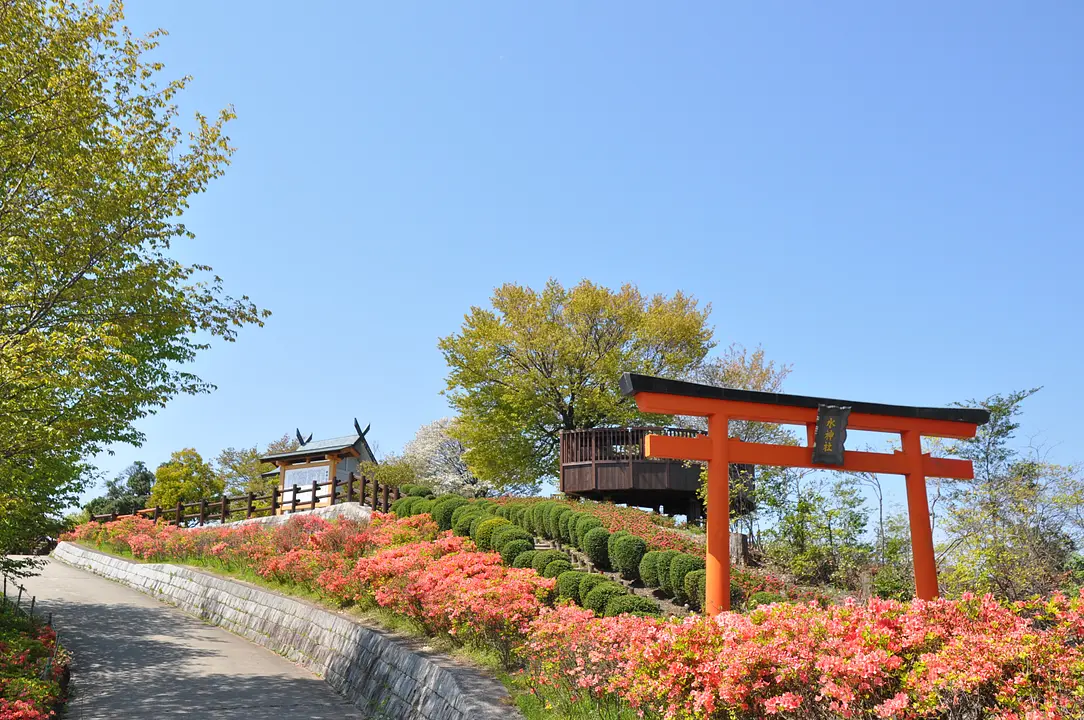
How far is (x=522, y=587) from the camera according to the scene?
9.24 metres

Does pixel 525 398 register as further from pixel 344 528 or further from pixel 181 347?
pixel 181 347

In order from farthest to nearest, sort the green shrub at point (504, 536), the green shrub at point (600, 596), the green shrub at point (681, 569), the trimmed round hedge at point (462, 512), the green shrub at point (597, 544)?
the trimmed round hedge at point (462, 512) < the green shrub at point (504, 536) < the green shrub at point (597, 544) < the green shrub at point (681, 569) < the green shrub at point (600, 596)

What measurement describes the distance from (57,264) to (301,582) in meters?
7.88

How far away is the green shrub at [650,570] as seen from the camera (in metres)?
11.4

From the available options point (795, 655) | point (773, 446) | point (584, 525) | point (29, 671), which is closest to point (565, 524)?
point (584, 525)

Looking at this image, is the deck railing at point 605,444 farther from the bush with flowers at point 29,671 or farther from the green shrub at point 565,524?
the bush with flowers at point 29,671

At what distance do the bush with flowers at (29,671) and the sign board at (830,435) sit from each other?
8.73 meters

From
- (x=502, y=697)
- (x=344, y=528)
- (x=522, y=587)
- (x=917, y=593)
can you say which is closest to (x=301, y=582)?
(x=344, y=528)

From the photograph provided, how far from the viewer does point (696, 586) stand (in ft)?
34.1

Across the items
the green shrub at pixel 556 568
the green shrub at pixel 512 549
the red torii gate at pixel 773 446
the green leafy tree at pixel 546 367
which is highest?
the green leafy tree at pixel 546 367

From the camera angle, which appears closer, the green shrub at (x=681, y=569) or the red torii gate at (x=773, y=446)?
the red torii gate at (x=773, y=446)

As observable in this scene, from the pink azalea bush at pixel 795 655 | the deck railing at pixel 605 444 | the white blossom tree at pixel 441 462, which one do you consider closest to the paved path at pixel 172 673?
the pink azalea bush at pixel 795 655

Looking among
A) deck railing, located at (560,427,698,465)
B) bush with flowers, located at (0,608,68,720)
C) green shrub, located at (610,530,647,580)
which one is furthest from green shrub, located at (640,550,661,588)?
deck railing, located at (560,427,698,465)

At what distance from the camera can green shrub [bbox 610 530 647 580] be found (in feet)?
39.6
